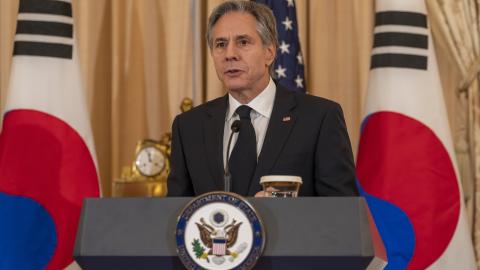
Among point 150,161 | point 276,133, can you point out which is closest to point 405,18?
point 150,161

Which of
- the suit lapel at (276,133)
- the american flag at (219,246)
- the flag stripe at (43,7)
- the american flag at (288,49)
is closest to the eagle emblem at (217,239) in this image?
the american flag at (219,246)

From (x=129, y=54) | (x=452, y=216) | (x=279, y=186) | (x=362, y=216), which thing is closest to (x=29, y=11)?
(x=129, y=54)

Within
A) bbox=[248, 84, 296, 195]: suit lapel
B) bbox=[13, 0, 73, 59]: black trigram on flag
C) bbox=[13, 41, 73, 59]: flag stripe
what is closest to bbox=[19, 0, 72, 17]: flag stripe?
bbox=[13, 0, 73, 59]: black trigram on flag

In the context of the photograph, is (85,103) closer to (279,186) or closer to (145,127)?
(145,127)

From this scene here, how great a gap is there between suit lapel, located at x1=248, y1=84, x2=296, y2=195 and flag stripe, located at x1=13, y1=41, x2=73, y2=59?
2310mm

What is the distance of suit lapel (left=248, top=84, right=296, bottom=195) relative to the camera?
2672 millimetres

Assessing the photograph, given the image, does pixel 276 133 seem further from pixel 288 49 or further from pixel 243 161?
pixel 288 49

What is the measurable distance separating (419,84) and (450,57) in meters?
0.43

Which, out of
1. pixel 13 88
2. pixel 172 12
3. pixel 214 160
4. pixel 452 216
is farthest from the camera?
pixel 172 12

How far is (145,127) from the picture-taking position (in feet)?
18.3

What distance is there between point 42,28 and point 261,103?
231 centimetres

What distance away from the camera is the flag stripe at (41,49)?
16.0 feet

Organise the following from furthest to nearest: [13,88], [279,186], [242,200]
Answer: [13,88] < [279,186] < [242,200]

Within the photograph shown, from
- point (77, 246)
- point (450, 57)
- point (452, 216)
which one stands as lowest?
point (452, 216)
